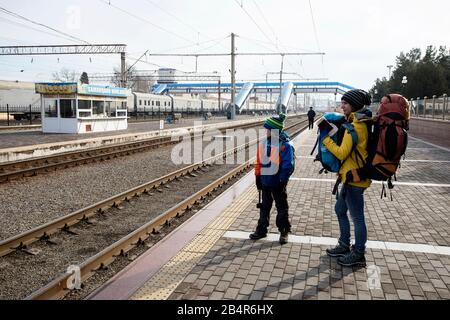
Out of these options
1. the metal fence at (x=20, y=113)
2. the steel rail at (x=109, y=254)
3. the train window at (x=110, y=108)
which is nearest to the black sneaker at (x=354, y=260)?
the steel rail at (x=109, y=254)

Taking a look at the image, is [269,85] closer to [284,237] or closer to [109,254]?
[284,237]

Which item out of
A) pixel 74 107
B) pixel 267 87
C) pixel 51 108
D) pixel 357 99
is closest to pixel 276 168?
pixel 357 99

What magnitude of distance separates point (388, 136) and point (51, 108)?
21843 millimetres

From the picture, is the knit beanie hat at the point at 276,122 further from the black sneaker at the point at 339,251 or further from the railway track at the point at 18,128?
the railway track at the point at 18,128

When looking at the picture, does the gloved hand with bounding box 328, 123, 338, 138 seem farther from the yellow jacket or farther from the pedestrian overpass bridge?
the pedestrian overpass bridge

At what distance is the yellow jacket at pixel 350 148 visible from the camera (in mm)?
3852

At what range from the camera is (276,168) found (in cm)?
484

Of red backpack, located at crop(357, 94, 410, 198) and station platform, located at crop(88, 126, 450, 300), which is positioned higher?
red backpack, located at crop(357, 94, 410, 198)

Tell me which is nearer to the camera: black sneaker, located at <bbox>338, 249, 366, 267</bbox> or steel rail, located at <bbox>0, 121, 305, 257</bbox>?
black sneaker, located at <bbox>338, 249, 366, 267</bbox>

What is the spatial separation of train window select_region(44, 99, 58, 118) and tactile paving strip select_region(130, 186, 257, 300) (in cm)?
1816

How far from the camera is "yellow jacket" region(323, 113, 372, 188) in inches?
152

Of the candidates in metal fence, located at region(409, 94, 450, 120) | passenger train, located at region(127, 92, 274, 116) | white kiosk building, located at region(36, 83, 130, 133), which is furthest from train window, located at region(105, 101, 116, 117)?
metal fence, located at region(409, 94, 450, 120)
